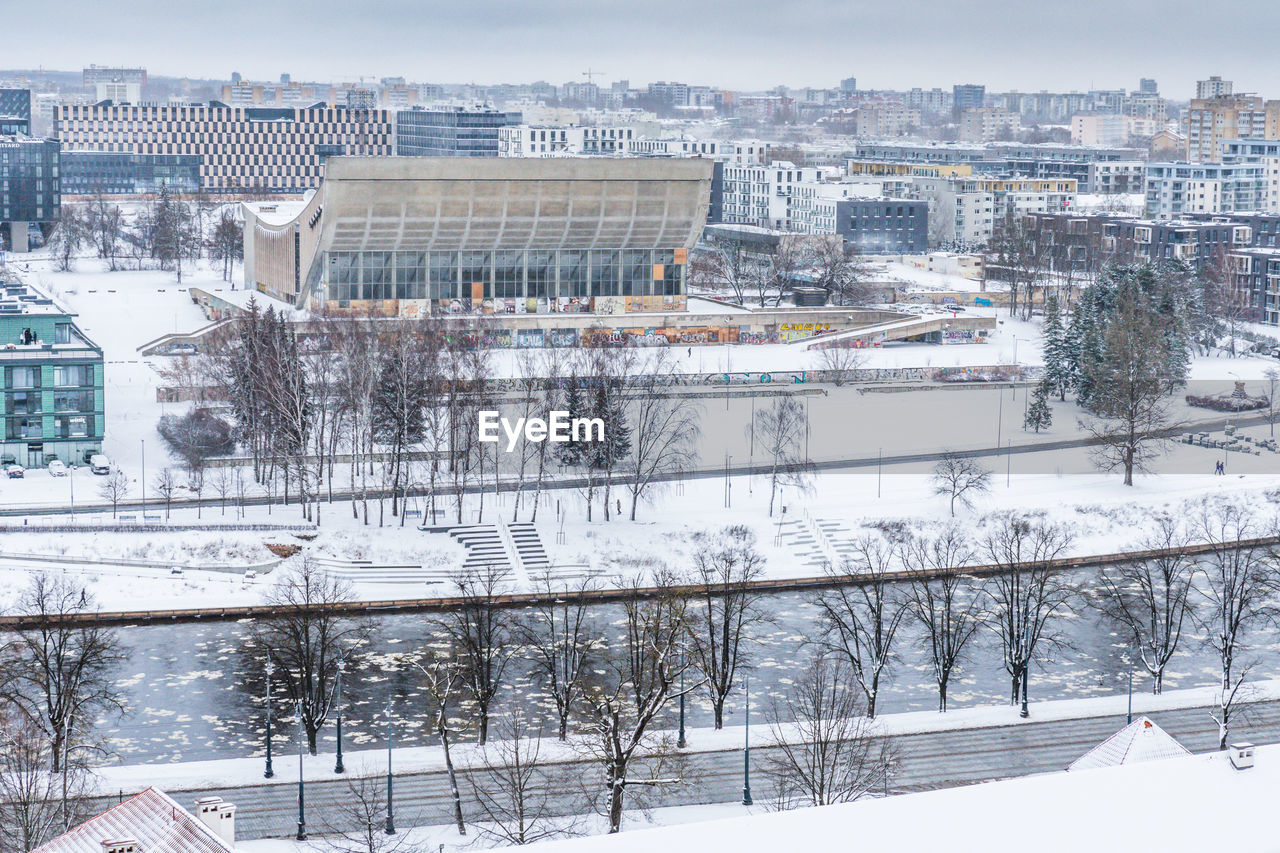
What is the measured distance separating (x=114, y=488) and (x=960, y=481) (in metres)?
30.2

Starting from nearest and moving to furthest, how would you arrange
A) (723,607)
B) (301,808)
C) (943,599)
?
(301,808) → (723,607) → (943,599)

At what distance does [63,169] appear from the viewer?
18800cm

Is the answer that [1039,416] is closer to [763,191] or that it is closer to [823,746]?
[823,746]

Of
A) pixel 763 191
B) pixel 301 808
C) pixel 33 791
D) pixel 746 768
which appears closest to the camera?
pixel 33 791

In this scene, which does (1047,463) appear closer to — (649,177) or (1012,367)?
(1012,367)

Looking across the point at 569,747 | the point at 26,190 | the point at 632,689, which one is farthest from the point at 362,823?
the point at 26,190

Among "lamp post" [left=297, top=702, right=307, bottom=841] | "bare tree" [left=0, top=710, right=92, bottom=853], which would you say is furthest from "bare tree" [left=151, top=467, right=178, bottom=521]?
"lamp post" [left=297, top=702, right=307, bottom=841]

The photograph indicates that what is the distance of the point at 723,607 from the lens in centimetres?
5578

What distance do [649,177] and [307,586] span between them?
5347cm

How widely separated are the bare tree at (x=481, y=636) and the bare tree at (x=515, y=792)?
117 centimetres

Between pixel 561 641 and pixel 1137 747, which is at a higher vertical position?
pixel 1137 747

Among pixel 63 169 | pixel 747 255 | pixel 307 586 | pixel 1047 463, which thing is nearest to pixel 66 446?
pixel 307 586

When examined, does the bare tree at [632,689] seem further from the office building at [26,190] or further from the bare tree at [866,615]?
the office building at [26,190]

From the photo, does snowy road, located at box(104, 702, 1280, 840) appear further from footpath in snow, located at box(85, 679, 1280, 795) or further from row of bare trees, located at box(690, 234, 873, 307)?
row of bare trees, located at box(690, 234, 873, 307)
